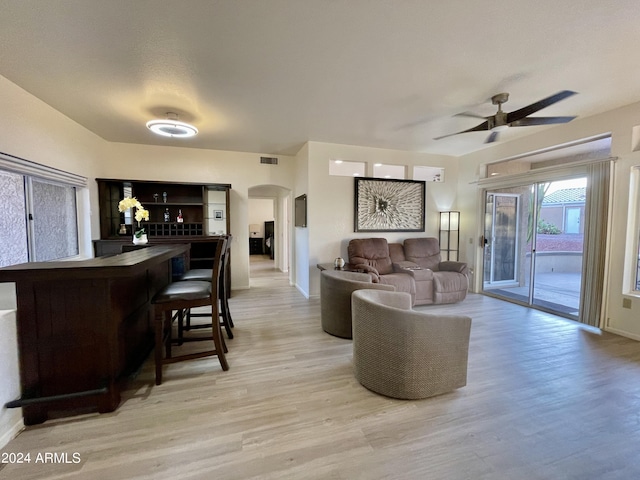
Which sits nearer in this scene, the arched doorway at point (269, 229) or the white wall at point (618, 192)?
the white wall at point (618, 192)

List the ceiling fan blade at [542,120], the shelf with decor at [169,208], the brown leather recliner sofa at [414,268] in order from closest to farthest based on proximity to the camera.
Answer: the ceiling fan blade at [542,120] < the brown leather recliner sofa at [414,268] < the shelf with decor at [169,208]

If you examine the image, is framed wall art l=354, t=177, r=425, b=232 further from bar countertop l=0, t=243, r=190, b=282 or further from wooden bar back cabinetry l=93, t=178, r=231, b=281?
bar countertop l=0, t=243, r=190, b=282

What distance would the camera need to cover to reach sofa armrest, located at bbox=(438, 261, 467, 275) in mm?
4414

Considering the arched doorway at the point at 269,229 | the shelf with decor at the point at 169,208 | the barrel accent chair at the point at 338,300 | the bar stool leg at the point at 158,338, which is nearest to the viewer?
the bar stool leg at the point at 158,338

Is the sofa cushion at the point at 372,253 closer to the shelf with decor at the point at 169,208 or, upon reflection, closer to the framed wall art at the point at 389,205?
the framed wall art at the point at 389,205

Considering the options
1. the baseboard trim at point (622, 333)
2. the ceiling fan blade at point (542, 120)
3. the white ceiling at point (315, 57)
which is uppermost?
the white ceiling at point (315, 57)

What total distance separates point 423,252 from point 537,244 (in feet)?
5.70

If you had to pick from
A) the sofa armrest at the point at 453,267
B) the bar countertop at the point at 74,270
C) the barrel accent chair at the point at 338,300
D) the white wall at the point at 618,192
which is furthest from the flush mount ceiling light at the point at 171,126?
the white wall at the point at 618,192

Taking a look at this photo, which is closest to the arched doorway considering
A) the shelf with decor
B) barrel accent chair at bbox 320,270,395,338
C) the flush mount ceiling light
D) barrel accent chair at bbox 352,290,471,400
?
the shelf with decor

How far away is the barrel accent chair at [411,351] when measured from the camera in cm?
187

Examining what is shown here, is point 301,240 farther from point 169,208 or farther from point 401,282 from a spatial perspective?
point 169,208

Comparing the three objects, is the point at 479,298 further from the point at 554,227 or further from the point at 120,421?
the point at 120,421

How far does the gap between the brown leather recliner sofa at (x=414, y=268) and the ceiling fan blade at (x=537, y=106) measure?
95.1 inches

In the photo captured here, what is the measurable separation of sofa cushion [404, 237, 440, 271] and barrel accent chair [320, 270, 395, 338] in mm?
2028
